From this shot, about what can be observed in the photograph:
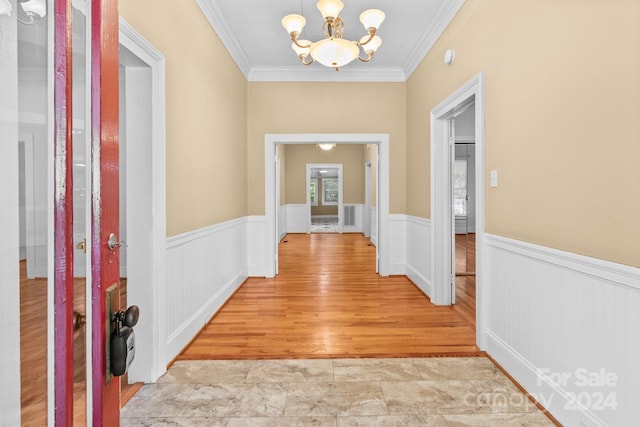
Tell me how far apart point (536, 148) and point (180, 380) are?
2.55 m

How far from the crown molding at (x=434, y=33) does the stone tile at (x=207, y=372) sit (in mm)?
3387

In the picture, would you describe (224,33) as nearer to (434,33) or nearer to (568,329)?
(434,33)

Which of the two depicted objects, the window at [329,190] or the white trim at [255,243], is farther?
the window at [329,190]

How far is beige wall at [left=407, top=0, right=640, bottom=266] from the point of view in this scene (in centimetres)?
134

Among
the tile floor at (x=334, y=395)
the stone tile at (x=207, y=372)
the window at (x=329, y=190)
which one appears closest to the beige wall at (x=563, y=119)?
the tile floor at (x=334, y=395)

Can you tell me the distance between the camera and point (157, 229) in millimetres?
2072

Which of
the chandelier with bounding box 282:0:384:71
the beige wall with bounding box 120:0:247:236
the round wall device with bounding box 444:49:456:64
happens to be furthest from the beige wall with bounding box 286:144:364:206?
the chandelier with bounding box 282:0:384:71

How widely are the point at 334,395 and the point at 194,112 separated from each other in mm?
2327

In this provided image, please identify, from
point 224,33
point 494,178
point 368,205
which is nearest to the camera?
point 494,178

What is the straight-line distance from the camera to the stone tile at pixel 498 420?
1.65m

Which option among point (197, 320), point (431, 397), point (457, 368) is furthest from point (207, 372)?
point (457, 368)

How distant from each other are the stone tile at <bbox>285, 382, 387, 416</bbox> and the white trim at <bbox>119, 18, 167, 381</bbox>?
35.0 inches

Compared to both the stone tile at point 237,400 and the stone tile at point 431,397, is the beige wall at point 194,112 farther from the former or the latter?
the stone tile at point 431,397

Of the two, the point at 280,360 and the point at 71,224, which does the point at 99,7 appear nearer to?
the point at 71,224
